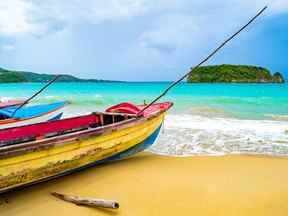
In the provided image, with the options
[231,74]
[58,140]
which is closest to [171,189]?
[58,140]

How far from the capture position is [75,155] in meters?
6.42

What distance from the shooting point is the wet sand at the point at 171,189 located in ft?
17.5

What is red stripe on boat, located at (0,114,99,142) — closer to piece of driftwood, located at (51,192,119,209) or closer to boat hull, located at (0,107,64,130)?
piece of driftwood, located at (51,192,119,209)

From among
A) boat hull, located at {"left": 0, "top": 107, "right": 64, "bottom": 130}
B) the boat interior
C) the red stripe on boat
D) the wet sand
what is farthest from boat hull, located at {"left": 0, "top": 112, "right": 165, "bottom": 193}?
boat hull, located at {"left": 0, "top": 107, "right": 64, "bottom": 130}

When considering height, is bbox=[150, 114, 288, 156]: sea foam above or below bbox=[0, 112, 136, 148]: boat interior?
below

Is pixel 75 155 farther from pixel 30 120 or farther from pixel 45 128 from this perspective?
pixel 30 120

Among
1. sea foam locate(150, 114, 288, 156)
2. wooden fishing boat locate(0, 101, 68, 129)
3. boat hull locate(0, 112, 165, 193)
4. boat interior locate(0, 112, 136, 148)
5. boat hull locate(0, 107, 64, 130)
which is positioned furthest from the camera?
wooden fishing boat locate(0, 101, 68, 129)

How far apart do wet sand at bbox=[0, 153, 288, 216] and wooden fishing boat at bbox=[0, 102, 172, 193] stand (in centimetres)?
34

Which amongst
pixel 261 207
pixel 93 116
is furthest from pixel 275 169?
pixel 93 116

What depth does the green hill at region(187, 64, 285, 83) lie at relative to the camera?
322 feet

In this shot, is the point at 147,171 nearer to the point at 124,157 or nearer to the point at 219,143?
the point at 124,157

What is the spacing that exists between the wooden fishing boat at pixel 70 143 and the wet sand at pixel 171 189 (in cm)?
34

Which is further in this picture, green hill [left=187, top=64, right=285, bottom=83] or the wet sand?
green hill [left=187, top=64, right=285, bottom=83]

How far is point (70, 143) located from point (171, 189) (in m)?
1.89
